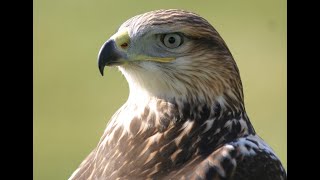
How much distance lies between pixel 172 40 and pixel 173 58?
0.11 m

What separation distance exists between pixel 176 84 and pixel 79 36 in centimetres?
893

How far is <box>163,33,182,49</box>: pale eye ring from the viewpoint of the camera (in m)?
6.13

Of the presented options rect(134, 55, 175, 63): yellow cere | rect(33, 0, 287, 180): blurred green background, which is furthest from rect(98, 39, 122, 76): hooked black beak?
rect(33, 0, 287, 180): blurred green background

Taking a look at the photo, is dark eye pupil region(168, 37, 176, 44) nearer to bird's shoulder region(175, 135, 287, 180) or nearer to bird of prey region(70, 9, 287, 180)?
bird of prey region(70, 9, 287, 180)

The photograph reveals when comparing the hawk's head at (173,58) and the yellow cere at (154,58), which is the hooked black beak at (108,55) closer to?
the hawk's head at (173,58)

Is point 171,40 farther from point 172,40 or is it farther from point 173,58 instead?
point 173,58

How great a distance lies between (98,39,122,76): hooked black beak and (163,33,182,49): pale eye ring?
287 millimetres

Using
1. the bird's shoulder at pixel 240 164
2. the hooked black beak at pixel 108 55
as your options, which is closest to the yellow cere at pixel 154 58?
the hooked black beak at pixel 108 55

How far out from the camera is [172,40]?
6.15 m

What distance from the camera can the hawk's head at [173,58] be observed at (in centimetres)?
607

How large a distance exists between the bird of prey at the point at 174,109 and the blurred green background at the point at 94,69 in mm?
4861

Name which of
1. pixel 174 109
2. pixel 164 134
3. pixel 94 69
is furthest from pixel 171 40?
pixel 94 69
